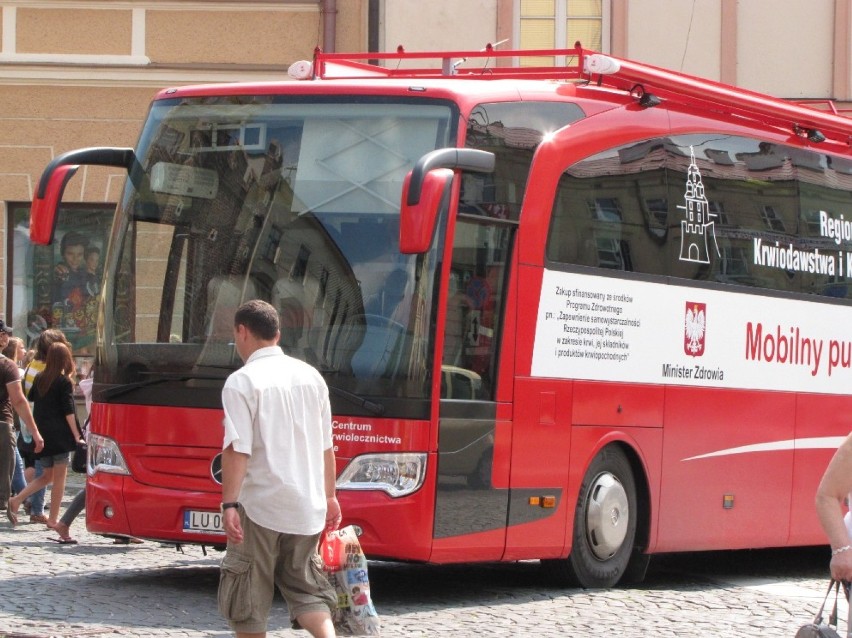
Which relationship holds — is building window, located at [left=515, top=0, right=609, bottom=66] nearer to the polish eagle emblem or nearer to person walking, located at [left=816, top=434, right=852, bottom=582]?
the polish eagle emblem

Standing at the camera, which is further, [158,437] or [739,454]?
[739,454]

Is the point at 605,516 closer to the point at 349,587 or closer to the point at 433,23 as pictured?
the point at 349,587

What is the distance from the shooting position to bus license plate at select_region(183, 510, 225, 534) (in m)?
9.80

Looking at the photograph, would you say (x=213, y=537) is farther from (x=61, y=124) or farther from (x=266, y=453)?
(x=61, y=124)

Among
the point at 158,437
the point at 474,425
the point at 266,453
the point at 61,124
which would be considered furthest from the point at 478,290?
the point at 61,124

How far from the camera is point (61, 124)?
70.6 feet

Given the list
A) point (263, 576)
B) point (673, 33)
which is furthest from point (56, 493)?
point (673, 33)

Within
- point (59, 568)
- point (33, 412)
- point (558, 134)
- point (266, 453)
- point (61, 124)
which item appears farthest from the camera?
point (61, 124)

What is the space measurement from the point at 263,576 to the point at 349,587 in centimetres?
53

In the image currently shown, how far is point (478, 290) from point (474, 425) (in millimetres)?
768

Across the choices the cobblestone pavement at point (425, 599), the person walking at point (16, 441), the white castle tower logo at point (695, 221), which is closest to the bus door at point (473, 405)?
the cobblestone pavement at point (425, 599)

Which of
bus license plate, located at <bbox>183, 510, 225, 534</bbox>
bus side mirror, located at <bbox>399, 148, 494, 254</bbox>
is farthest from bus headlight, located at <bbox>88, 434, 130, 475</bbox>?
bus side mirror, located at <bbox>399, 148, 494, 254</bbox>

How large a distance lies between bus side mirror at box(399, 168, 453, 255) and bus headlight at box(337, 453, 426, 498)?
1.27 meters

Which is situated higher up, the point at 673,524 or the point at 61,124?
the point at 61,124
